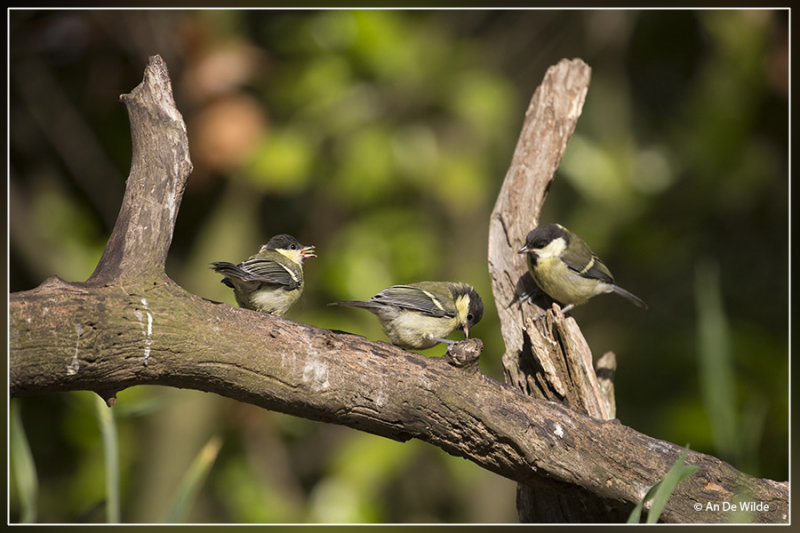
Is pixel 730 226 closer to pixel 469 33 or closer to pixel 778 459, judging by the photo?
pixel 778 459

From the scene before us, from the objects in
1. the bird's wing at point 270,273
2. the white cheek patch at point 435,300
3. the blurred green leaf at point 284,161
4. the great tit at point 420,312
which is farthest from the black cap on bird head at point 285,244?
the blurred green leaf at point 284,161

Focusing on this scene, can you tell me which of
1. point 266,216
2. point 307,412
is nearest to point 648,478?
point 307,412

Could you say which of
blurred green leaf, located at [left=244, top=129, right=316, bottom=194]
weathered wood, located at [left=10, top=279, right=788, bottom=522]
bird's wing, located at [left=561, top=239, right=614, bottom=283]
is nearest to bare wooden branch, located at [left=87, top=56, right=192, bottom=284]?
weathered wood, located at [left=10, top=279, right=788, bottom=522]

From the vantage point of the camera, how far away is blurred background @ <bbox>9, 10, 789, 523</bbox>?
4070 millimetres

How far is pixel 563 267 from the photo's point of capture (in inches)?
121

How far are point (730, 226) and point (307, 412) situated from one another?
4287 millimetres

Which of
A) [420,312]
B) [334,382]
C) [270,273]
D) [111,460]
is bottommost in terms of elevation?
[111,460]

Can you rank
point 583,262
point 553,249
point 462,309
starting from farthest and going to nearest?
point 583,262 < point 553,249 < point 462,309

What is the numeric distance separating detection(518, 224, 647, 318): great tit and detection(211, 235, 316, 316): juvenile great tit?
0.96m

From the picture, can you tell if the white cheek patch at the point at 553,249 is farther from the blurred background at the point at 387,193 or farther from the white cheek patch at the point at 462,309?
the blurred background at the point at 387,193

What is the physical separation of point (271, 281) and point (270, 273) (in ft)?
0.13

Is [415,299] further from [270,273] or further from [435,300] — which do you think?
[270,273]

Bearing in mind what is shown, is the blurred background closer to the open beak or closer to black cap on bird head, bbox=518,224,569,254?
black cap on bird head, bbox=518,224,569,254

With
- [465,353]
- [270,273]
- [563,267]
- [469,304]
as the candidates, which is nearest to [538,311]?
[563,267]
